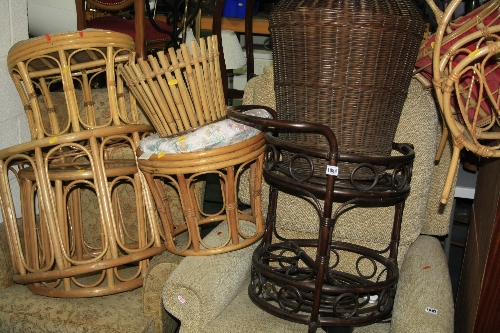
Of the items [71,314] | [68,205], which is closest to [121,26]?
[68,205]

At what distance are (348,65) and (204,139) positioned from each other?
46 cm

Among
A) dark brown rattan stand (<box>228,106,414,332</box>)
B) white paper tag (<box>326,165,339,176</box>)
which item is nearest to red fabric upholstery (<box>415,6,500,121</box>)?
dark brown rattan stand (<box>228,106,414,332</box>)

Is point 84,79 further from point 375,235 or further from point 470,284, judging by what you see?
point 470,284

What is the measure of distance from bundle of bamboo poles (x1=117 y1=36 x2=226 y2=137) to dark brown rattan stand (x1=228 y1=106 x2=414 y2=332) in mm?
133

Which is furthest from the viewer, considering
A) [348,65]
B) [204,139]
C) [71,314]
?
[71,314]

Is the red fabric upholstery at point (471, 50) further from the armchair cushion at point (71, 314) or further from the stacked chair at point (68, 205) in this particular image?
the armchair cushion at point (71, 314)

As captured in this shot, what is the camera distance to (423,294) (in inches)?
51.4

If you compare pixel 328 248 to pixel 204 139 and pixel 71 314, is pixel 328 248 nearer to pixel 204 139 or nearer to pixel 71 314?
pixel 204 139

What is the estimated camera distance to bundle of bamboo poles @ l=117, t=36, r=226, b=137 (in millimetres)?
1400

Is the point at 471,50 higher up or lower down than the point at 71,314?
higher up

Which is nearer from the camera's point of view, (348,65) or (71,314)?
(348,65)

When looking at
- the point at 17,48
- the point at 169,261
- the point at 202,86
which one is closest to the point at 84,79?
the point at 17,48

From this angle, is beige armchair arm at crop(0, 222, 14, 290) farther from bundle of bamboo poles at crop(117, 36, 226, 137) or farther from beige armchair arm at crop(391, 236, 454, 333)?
beige armchair arm at crop(391, 236, 454, 333)

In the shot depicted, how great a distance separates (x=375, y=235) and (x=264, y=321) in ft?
1.45
